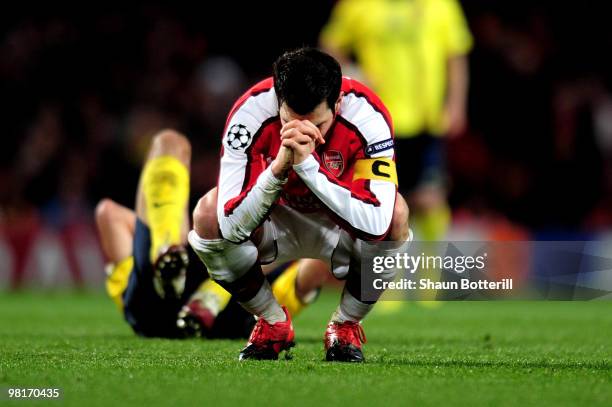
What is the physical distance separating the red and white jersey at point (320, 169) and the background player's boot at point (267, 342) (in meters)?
0.41

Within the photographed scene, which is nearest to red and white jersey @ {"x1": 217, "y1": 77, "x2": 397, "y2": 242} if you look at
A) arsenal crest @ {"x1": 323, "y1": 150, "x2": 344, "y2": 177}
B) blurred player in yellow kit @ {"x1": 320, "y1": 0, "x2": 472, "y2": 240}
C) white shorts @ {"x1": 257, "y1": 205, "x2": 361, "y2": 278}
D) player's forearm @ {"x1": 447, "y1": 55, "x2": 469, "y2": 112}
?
arsenal crest @ {"x1": 323, "y1": 150, "x2": 344, "y2": 177}

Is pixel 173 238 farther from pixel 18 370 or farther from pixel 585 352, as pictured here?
pixel 585 352

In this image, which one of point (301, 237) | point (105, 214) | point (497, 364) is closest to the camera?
point (497, 364)

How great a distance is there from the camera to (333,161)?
3986 millimetres

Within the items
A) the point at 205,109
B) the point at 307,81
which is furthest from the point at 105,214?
the point at 205,109

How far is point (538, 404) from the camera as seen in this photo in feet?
9.75

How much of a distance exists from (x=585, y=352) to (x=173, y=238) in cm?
185

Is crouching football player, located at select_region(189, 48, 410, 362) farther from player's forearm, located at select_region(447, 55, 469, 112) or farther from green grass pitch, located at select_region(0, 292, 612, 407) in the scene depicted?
player's forearm, located at select_region(447, 55, 469, 112)

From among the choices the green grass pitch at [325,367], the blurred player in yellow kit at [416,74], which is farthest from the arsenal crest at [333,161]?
the blurred player in yellow kit at [416,74]

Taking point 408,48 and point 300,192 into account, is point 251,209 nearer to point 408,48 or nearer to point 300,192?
point 300,192

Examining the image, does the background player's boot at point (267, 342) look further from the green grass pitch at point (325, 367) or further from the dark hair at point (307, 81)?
the dark hair at point (307, 81)

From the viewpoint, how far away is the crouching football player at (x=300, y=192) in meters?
3.67

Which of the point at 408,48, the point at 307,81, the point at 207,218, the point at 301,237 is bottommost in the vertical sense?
the point at 301,237

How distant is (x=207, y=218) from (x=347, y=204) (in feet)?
1.78
